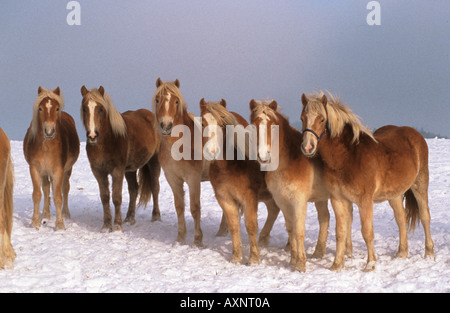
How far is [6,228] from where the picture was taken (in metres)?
6.13

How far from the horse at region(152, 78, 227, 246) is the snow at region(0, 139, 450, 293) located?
958 mm

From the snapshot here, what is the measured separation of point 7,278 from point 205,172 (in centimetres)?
304

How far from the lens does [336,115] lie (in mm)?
5578

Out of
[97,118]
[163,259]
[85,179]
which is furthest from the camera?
[85,179]

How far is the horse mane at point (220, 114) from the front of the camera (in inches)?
233

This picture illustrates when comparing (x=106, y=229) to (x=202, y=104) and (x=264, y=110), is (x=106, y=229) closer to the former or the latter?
(x=202, y=104)

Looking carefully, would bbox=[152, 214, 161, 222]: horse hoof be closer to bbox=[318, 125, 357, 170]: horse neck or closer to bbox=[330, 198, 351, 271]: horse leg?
bbox=[330, 198, 351, 271]: horse leg

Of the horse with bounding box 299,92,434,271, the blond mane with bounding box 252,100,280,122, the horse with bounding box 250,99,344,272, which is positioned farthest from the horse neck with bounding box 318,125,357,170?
the blond mane with bounding box 252,100,280,122

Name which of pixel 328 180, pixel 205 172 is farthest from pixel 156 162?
pixel 328 180

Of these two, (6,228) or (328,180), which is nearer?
(328,180)

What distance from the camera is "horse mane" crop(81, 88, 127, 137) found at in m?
7.95

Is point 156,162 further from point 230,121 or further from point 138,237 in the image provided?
point 230,121

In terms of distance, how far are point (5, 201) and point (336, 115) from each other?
429 centimetres

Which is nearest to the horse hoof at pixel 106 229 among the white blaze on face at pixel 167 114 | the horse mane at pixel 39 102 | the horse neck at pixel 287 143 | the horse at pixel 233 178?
the horse mane at pixel 39 102
